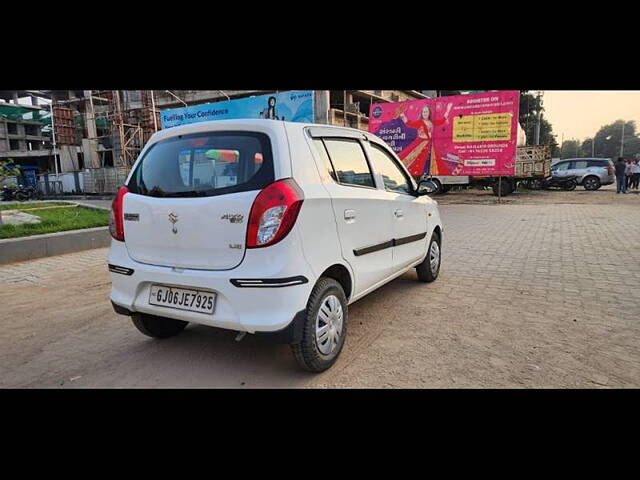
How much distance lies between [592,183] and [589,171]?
2.11ft

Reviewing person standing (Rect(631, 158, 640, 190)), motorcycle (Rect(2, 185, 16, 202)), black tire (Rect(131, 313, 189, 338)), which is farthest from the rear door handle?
motorcycle (Rect(2, 185, 16, 202))

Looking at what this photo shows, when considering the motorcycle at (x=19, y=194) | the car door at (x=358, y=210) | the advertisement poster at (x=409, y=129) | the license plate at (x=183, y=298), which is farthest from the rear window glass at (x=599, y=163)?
the motorcycle at (x=19, y=194)

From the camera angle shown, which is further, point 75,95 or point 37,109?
point 37,109

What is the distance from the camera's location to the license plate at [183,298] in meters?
2.65

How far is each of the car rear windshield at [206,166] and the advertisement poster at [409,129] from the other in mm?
14611

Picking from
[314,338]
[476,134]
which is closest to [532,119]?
[476,134]

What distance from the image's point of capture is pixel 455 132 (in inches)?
617

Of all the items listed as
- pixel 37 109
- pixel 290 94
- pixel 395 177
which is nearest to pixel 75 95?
pixel 37 109

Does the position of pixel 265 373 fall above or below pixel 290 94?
below

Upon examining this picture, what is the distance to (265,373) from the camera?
2.95 m

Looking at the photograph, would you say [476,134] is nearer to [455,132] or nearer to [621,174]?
[455,132]

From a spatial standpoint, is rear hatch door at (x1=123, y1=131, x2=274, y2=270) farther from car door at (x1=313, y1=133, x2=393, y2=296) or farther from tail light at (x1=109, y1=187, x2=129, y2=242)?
car door at (x1=313, y1=133, x2=393, y2=296)

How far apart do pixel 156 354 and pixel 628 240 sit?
8298 millimetres

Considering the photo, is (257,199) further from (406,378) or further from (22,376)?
(22,376)
